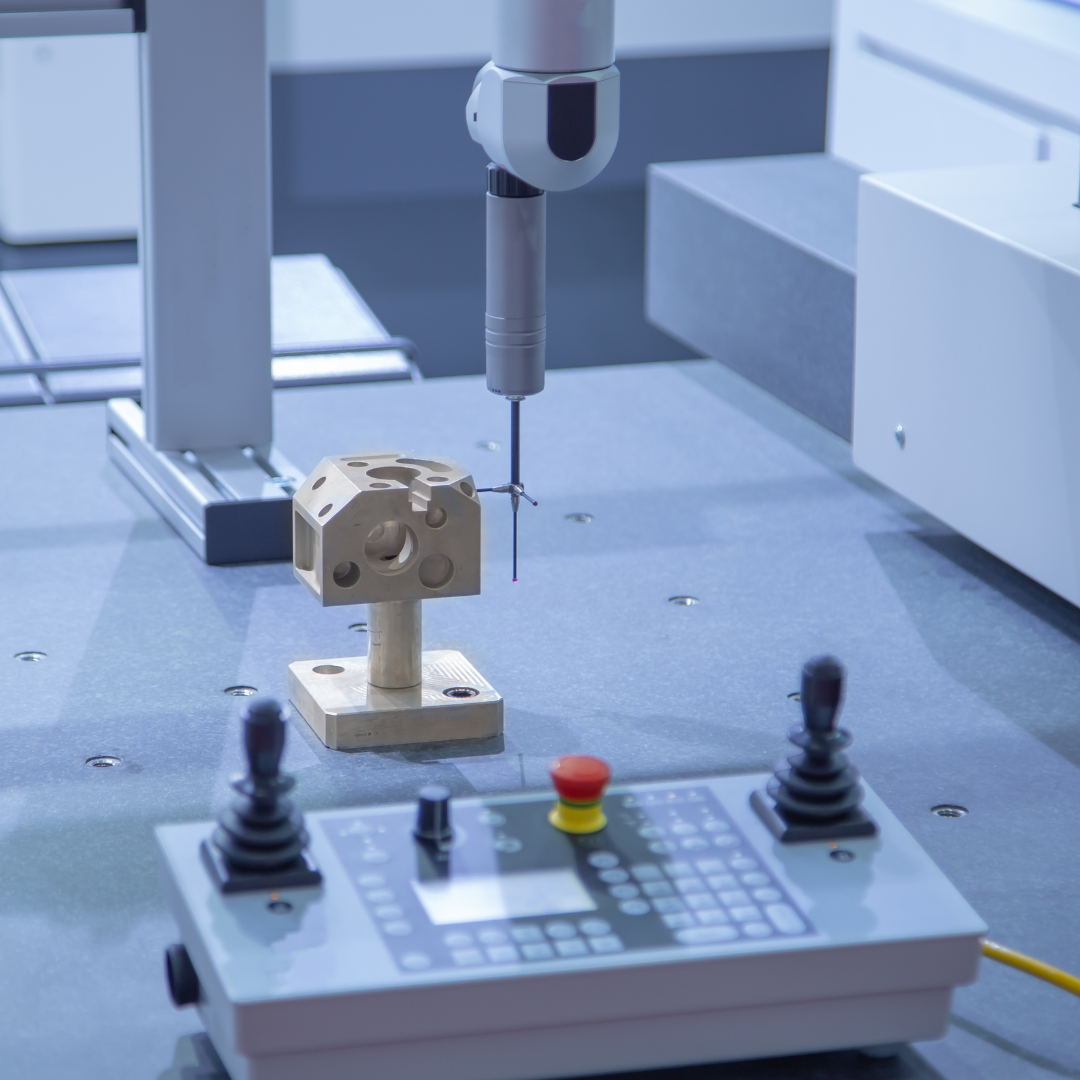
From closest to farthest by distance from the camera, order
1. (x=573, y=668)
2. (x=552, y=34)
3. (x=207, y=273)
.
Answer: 1. (x=552, y=34)
2. (x=573, y=668)
3. (x=207, y=273)

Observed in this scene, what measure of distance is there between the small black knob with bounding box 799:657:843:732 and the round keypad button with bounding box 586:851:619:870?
92mm

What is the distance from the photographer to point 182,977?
0.65 metres

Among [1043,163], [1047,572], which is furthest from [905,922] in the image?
[1043,163]

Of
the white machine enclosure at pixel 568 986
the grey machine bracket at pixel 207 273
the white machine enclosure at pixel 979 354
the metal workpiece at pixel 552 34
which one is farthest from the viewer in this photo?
the grey machine bracket at pixel 207 273

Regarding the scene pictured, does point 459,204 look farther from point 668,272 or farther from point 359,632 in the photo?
point 359,632

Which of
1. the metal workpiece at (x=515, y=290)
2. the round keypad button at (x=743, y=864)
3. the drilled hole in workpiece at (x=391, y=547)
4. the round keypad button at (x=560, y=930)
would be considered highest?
the metal workpiece at (x=515, y=290)

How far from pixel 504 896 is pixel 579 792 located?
0.06 m

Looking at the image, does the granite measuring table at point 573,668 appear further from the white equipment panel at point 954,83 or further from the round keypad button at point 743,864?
the white equipment panel at point 954,83

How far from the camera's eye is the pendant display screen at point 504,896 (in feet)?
2.09

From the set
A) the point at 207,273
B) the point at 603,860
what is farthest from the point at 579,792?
the point at 207,273

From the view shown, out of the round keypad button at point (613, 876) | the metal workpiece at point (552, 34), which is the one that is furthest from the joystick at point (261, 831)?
the metal workpiece at point (552, 34)

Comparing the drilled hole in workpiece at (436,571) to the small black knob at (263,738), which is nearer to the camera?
the small black knob at (263,738)

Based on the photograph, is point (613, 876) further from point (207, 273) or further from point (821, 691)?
point (207, 273)

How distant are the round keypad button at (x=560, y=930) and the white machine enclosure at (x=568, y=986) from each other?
0.02m
